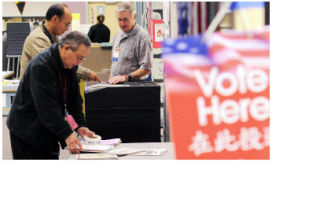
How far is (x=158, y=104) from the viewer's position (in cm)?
310

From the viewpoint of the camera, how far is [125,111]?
3113mm

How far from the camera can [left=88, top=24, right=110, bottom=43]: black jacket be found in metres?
5.72

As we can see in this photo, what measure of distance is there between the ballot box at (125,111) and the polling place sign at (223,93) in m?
0.64

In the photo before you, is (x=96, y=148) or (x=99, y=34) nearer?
(x=96, y=148)

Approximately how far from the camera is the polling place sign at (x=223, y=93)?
2.42m

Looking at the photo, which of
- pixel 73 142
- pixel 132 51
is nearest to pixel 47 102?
pixel 73 142

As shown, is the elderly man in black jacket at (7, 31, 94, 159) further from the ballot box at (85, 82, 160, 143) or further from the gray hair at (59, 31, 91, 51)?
the ballot box at (85, 82, 160, 143)

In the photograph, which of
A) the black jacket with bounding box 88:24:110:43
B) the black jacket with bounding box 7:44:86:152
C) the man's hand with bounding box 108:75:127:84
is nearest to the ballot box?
the man's hand with bounding box 108:75:127:84

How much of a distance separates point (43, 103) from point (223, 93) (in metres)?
0.99

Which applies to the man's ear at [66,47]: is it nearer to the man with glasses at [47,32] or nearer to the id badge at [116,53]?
the man with glasses at [47,32]

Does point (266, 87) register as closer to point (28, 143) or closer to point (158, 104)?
point (158, 104)

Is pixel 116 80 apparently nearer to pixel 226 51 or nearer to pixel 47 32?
pixel 47 32

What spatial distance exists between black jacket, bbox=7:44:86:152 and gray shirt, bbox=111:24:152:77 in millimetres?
1138

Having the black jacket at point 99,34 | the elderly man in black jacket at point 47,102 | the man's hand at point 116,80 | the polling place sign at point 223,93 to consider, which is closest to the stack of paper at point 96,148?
the elderly man in black jacket at point 47,102
